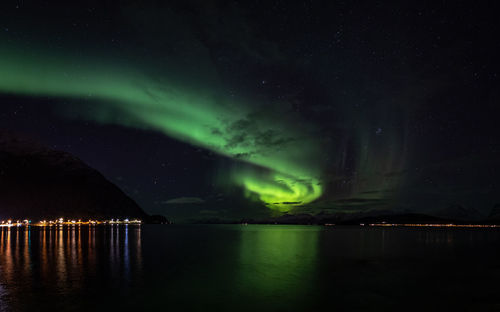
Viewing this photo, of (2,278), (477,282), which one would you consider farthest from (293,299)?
(2,278)

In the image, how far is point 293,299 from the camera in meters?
24.0

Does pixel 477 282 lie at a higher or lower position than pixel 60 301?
lower

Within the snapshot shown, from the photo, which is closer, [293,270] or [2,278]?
[2,278]

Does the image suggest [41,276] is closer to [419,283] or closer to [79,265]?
[79,265]

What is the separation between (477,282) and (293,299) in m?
18.5

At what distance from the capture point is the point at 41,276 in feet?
98.0

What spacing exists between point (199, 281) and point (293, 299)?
939cm

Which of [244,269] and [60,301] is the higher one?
[60,301]

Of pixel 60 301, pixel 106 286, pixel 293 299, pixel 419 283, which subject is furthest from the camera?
pixel 419 283

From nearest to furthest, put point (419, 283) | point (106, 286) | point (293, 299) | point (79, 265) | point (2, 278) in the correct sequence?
1. point (293, 299)
2. point (106, 286)
3. point (2, 278)
4. point (419, 283)
5. point (79, 265)

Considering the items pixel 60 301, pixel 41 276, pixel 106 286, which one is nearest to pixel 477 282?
pixel 106 286

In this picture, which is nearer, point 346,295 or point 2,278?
point 346,295

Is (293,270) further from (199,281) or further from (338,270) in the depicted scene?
(199,281)

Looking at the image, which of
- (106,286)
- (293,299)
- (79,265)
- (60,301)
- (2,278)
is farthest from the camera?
(79,265)
